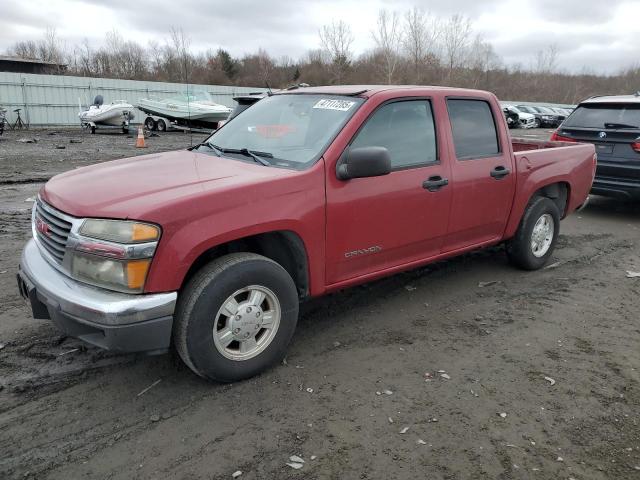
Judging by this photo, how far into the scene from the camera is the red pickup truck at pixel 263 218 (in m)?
2.76

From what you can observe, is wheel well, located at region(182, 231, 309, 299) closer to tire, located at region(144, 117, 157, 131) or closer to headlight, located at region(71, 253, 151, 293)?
headlight, located at region(71, 253, 151, 293)

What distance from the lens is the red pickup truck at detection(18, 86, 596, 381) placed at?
9.06 ft

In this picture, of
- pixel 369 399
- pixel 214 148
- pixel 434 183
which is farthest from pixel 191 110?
pixel 369 399

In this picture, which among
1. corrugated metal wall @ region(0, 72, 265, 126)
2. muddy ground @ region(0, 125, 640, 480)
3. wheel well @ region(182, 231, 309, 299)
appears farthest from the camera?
corrugated metal wall @ region(0, 72, 265, 126)

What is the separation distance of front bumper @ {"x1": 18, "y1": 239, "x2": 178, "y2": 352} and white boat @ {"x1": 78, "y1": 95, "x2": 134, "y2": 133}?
22.0 m

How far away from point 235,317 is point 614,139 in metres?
7.12

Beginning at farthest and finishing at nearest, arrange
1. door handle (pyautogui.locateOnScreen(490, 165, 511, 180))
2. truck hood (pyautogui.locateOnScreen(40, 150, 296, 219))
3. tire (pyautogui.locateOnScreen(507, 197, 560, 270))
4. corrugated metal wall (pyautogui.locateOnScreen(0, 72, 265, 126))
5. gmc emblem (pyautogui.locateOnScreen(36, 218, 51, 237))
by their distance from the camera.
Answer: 1. corrugated metal wall (pyautogui.locateOnScreen(0, 72, 265, 126))
2. tire (pyautogui.locateOnScreen(507, 197, 560, 270))
3. door handle (pyautogui.locateOnScreen(490, 165, 511, 180))
4. gmc emblem (pyautogui.locateOnScreen(36, 218, 51, 237))
5. truck hood (pyautogui.locateOnScreen(40, 150, 296, 219))

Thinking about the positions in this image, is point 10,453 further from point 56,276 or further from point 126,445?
point 56,276

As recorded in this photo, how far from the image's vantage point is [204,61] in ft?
191

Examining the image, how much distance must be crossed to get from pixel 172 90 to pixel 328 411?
30.0 metres

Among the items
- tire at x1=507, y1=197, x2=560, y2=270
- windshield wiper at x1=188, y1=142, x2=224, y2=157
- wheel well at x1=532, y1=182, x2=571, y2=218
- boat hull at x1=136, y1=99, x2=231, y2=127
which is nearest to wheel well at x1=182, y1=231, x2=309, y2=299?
windshield wiper at x1=188, y1=142, x2=224, y2=157

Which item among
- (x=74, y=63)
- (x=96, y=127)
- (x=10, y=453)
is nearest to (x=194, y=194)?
(x=10, y=453)

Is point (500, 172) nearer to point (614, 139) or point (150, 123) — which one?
point (614, 139)

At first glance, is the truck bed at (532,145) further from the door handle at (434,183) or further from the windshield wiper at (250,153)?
the windshield wiper at (250,153)
